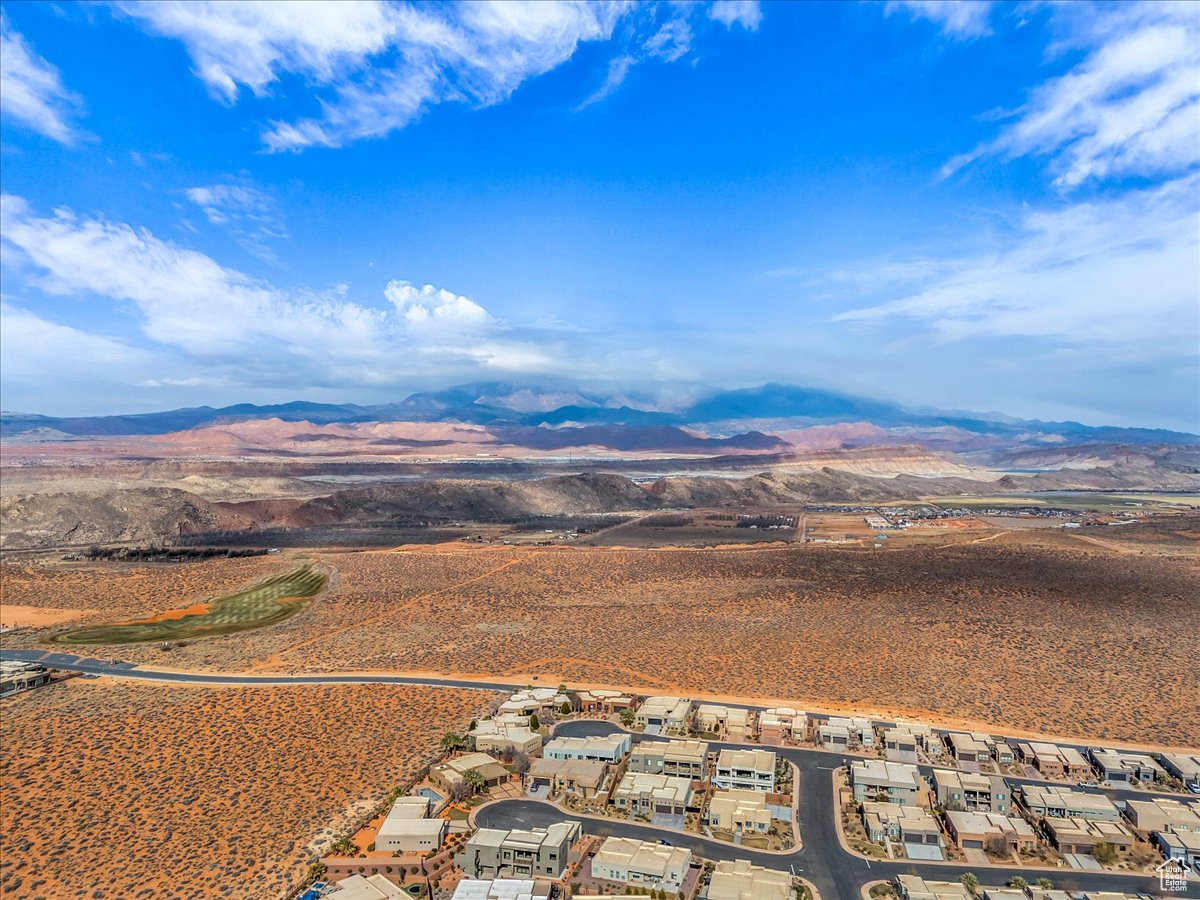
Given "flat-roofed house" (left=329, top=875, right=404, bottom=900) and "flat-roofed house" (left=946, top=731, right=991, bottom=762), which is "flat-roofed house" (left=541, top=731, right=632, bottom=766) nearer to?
"flat-roofed house" (left=329, top=875, right=404, bottom=900)

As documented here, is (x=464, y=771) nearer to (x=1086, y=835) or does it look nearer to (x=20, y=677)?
(x=1086, y=835)

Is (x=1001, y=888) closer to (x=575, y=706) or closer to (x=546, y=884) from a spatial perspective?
(x=546, y=884)

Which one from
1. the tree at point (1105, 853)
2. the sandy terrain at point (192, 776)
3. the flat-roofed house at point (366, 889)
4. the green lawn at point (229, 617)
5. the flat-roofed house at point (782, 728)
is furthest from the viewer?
the green lawn at point (229, 617)

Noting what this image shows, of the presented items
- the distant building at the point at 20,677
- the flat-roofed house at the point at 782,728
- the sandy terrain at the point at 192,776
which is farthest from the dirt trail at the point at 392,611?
the flat-roofed house at the point at 782,728

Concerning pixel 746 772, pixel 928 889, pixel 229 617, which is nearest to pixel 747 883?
pixel 928 889

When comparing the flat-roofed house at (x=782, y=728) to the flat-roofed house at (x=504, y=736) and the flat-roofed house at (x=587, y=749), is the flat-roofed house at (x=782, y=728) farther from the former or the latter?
the flat-roofed house at (x=504, y=736)

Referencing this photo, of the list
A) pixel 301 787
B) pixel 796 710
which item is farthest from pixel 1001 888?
pixel 301 787
